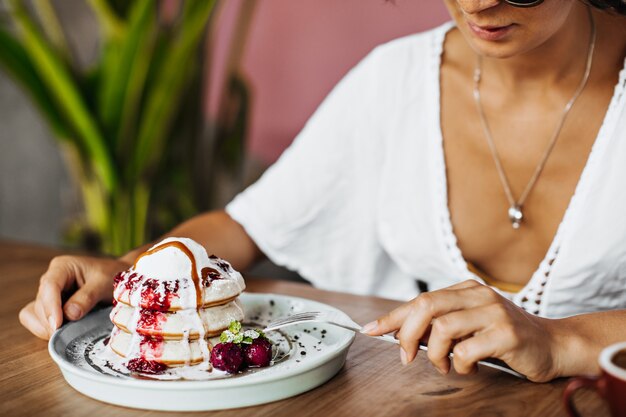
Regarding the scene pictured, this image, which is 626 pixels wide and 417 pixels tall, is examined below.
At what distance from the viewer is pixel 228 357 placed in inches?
33.4

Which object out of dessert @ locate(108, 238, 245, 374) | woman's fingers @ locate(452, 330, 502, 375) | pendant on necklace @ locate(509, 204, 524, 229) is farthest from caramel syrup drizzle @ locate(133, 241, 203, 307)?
pendant on necklace @ locate(509, 204, 524, 229)

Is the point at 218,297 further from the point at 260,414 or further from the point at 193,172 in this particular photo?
the point at 193,172

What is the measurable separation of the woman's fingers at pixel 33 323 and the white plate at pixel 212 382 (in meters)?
0.07

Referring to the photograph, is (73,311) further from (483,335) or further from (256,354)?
(483,335)

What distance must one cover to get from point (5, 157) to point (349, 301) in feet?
7.10

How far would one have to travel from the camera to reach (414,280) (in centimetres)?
155

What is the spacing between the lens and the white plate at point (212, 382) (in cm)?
77

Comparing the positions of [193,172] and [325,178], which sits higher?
[325,178]

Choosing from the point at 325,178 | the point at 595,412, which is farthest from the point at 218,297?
the point at 325,178

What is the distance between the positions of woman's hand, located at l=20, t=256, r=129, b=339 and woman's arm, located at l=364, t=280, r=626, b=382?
44 centimetres

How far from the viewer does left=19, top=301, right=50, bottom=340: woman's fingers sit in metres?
1.03

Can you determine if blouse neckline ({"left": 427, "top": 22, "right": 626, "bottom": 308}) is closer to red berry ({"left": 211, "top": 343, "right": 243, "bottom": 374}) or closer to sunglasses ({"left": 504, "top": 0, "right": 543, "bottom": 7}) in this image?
sunglasses ({"left": 504, "top": 0, "right": 543, "bottom": 7})

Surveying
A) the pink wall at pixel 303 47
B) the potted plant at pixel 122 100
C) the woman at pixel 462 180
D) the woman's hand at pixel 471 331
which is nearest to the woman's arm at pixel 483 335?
the woman's hand at pixel 471 331

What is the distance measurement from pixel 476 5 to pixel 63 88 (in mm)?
1634
